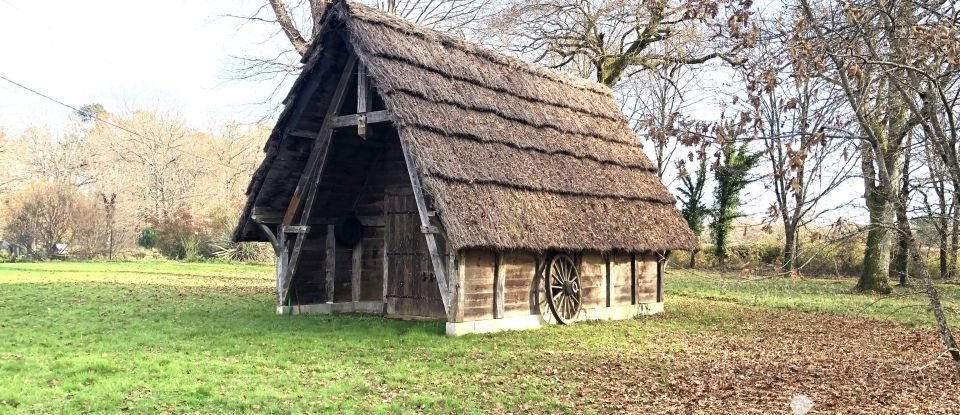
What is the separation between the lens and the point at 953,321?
Result: 1702 centimetres

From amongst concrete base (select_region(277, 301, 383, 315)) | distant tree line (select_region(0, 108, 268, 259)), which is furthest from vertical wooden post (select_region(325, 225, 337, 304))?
distant tree line (select_region(0, 108, 268, 259))

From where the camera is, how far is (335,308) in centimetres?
1602

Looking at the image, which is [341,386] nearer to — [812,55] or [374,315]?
[812,55]

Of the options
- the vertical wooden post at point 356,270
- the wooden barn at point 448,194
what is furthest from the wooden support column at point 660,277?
Answer: the vertical wooden post at point 356,270

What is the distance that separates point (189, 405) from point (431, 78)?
7607 millimetres

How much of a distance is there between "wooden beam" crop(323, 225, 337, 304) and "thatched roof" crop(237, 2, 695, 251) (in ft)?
5.67

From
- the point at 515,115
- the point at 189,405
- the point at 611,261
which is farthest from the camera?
the point at 611,261

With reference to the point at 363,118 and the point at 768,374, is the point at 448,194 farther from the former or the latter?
the point at 768,374

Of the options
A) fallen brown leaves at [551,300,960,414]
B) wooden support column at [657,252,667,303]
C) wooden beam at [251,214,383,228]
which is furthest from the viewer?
wooden support column at [657,252,667,303]

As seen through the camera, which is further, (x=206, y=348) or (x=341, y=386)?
(x=206, y=348)

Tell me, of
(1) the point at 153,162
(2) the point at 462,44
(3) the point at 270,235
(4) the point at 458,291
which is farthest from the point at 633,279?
(1) the point at 153,162

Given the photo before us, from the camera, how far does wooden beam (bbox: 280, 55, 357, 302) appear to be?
14.2m

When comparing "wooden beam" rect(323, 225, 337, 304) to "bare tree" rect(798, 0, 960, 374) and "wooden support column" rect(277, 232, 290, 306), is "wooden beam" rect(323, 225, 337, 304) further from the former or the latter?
"bare tree" rect(798, 0, 960, 374)

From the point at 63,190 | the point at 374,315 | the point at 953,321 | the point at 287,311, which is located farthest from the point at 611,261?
the point at 63,190
